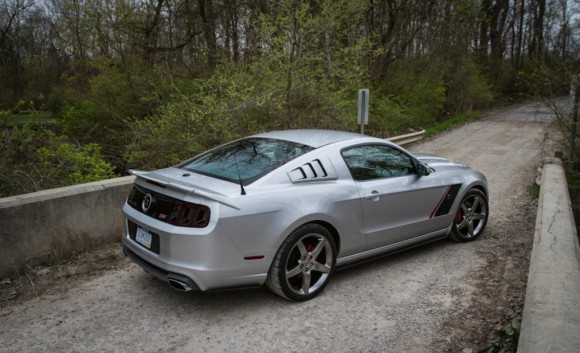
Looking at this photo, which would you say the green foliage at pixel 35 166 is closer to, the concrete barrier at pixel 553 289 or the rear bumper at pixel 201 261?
the rear bumper at pixel 201 261

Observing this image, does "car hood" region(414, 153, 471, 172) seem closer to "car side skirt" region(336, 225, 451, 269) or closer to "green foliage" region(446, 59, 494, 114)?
"car side skirt" region(336, 225, 451, 269)

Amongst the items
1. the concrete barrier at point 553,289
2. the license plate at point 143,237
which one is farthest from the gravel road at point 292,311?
the license plate at point 143,237

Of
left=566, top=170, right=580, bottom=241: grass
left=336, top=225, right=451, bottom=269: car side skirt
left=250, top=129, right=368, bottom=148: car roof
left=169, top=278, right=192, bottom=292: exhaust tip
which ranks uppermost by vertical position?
left=250, top=129, right=368, bottom=148: car roof

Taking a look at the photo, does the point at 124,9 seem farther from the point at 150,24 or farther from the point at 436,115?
the point at 436,115

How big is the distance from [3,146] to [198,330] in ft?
15.3

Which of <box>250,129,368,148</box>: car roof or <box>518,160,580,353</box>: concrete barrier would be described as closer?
<box>518,160,580,353</box>: concrete barrier

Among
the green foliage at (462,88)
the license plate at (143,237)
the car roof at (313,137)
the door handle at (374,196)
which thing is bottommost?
the license plate at (143,237)

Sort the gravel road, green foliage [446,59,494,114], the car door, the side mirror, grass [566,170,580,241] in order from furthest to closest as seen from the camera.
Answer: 1. green foliage [446,59,494,114]
2. grass [566,170,580,241]
3. the side mirror
4. the car door
5. the gravel road

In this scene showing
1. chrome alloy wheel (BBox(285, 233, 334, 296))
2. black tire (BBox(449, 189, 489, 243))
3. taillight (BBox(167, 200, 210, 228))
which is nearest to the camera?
taillight (BBox(167, 200, 210, 228))

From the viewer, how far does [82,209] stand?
17.3ft

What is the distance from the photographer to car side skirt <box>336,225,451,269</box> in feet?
15.0

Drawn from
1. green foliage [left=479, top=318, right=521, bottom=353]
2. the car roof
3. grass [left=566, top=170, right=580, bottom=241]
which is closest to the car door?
the car roof

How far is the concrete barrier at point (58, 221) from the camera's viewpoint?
4.65 meters

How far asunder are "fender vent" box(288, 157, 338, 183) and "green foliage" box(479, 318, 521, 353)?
192 cm
